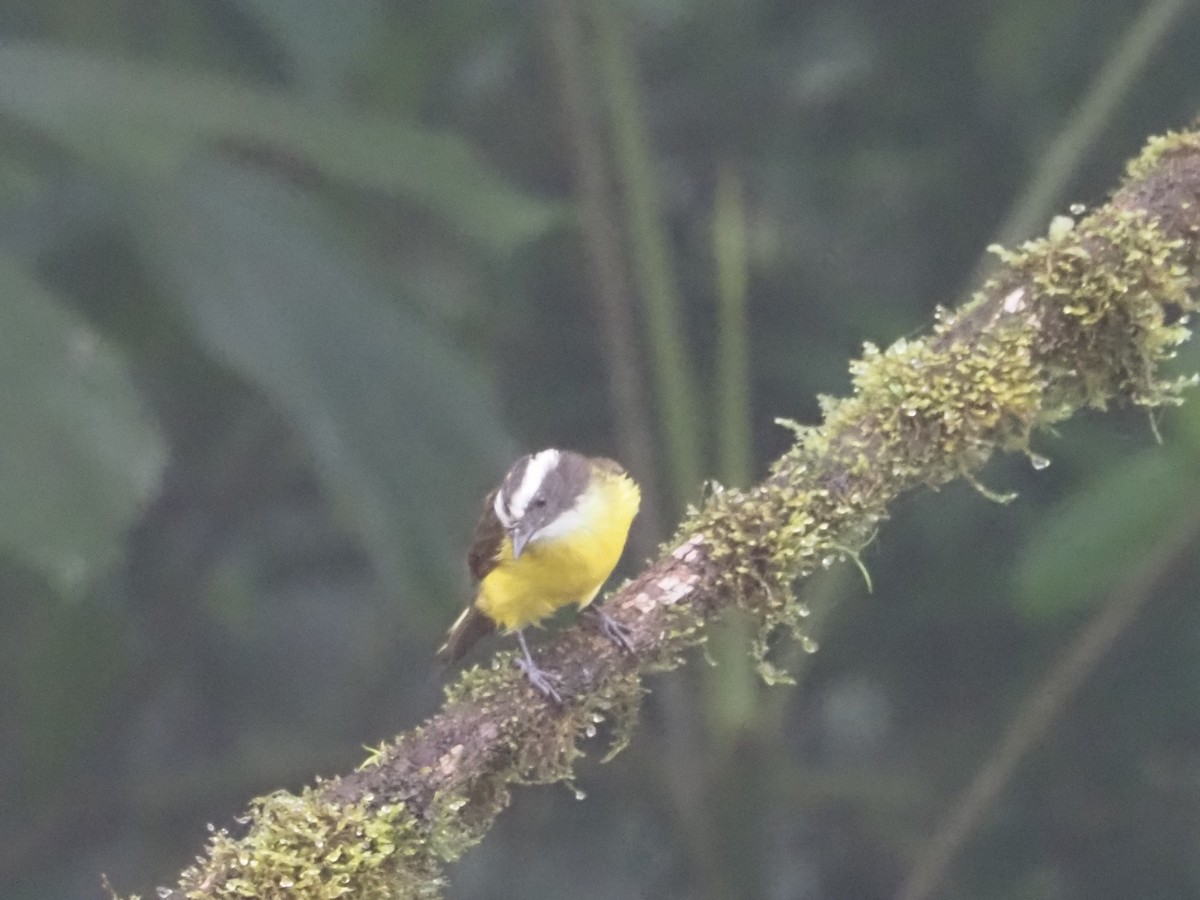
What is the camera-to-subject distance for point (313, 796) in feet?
3.61

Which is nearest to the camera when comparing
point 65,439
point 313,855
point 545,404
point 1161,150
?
point 313,855

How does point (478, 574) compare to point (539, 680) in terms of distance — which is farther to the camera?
point (478, 574)

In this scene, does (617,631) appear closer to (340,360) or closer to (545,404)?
(340,360)

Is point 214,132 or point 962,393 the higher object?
point 214,132

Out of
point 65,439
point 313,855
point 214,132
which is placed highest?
point 214,132

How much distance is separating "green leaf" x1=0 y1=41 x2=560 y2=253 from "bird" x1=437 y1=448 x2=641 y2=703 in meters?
0.61

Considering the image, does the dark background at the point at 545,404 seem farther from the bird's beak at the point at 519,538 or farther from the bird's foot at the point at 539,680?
the bird's foot at the point at 539,680

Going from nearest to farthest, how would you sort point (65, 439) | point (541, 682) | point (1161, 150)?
point (541, 682), point (1161, 150), point (65, 439)

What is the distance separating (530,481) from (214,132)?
2.63 feet

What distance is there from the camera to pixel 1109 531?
178 centimetres

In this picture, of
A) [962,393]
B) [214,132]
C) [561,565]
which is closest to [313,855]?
[561,565]

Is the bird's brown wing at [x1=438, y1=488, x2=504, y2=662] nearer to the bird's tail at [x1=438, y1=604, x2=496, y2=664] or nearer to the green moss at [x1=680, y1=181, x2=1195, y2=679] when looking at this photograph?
the bird's tail at [x1=438, y1=604, x2=496, y2=664]

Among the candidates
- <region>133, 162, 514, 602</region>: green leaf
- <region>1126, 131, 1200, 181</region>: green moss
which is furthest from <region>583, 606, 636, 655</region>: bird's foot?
<region>133, 162, 514, 602</region>: green leaf

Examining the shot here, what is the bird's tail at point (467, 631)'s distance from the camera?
162 cm
